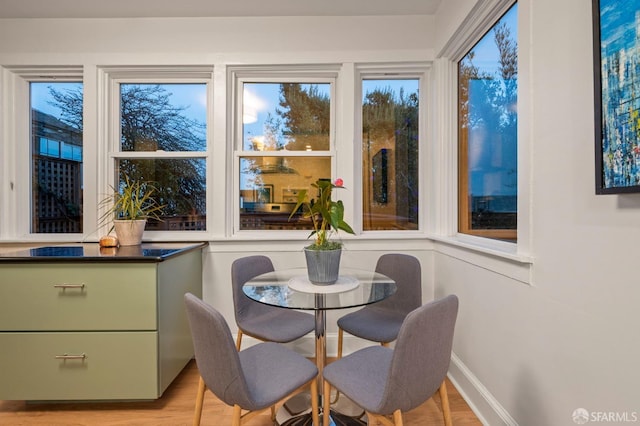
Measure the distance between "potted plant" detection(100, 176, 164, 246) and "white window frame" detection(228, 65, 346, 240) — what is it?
2.14ft

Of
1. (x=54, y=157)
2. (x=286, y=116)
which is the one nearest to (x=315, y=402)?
(x=286, y=116)

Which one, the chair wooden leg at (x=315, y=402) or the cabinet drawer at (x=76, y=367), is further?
the cabinet drawer at (x=76, y=367)

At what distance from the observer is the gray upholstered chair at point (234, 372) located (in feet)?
3.47

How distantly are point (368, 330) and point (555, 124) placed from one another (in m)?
1.37

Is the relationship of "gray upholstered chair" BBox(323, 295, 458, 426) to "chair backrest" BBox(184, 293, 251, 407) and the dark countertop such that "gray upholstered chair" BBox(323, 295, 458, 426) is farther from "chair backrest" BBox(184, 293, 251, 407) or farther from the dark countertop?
the dark countertop

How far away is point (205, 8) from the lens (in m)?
2.28

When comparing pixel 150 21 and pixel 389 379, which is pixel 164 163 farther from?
pixel 389 379

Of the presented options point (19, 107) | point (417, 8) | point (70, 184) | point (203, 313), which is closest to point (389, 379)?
point (203, 313)

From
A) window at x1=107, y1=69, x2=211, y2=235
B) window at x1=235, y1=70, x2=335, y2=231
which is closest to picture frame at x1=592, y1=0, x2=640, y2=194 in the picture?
window at x1=235, y1=70, x2=335, y2=231

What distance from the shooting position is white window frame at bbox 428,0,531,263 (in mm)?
1360

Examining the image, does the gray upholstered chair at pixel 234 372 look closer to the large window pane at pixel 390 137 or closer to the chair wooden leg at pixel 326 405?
the chair wooden leg at pixel 326 405

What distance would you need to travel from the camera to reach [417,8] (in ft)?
7.52

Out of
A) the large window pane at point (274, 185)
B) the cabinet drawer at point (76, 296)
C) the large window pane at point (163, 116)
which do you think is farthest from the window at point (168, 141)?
the cabinet drawer at point (76, 296)

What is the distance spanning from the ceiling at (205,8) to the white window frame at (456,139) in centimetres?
48
